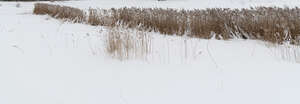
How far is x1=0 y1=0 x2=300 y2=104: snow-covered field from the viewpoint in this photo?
4.39 feet

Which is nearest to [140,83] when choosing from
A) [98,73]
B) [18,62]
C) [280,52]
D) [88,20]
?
[98,73]

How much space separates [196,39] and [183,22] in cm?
47

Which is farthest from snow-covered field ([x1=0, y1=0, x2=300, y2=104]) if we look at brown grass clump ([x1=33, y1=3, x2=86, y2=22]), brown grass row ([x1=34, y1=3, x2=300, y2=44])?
brown grass clump ([x1=33, y1=3, x2=86, y2=22])

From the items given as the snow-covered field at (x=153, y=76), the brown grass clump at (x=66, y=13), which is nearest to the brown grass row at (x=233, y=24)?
the snow-covered field at (x=153, y=76)

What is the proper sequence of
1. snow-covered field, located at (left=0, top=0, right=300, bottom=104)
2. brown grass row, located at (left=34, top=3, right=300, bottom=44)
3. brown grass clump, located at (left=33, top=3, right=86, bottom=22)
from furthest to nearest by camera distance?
brown grass clump, located at (left=33, top=3, right=86, bottom=22), brown grass row, located at (left=34, top=3, right=300, bottom=44), snow-covered field, located at (left=0, top=0, right=300, bottom=104)

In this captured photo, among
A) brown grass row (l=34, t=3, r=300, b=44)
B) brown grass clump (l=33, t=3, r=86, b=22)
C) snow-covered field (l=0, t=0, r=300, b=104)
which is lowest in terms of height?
snow-covered field (l=0, t=0, r=300, b=104)

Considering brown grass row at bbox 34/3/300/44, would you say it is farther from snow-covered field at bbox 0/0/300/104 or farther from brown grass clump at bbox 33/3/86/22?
brown grass clump at bbox 33/3/86/22

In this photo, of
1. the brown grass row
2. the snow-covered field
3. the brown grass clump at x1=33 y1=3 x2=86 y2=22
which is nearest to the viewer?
the snow-covered field

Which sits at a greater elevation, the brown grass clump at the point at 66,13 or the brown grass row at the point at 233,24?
the brown grass clump at the point at 66,13

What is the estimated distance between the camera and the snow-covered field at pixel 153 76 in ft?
4.39

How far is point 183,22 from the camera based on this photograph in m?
3.24

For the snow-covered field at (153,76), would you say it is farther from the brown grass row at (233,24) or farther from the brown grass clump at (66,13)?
the brown grass clump at (66,13)

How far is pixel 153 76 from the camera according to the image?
1.69 m

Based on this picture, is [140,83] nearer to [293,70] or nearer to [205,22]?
[293,70]
